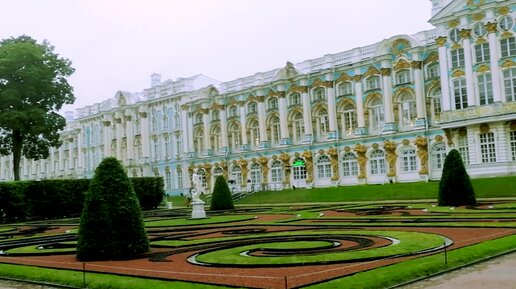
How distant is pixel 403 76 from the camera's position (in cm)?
5134

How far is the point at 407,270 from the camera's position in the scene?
34.5 ft

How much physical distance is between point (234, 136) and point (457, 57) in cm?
2843

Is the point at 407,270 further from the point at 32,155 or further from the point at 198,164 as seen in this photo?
the point at 198,164

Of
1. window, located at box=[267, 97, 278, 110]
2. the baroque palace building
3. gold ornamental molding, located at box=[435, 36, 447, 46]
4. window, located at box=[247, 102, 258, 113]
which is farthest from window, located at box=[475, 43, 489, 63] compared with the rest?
window, located at box=[247, 102, 258, 113]

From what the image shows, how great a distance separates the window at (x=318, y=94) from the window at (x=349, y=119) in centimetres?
272

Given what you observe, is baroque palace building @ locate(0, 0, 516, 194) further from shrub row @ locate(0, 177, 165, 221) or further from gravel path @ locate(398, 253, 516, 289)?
gravel path @ locate(398, 253, 516, 289)

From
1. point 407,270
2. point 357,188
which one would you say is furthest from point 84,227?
point 357,188

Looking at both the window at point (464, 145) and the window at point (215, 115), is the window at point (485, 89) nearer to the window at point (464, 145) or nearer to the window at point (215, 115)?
the window at point (464, 145)

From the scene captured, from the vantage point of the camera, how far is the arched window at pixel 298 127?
5944 centimetres

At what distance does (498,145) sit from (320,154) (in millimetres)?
18469

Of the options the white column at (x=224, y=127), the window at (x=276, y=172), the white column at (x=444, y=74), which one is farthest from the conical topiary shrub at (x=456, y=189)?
the white column at (x=224, y=127)

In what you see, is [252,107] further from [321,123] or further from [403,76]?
[403,76]

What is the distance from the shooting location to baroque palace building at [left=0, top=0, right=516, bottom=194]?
142ft

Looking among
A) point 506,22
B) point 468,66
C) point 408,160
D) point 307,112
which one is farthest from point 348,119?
point 506,22
